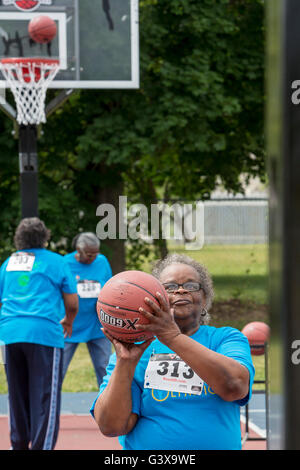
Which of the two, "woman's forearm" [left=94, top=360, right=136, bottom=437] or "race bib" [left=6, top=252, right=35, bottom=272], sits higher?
"race bib" [left=6, top=252, right=35, bottom=272]

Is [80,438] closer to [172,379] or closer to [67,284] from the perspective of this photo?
[67,284]

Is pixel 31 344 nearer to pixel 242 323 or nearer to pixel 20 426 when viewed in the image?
pixel 20 426

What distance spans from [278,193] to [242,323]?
1181cm

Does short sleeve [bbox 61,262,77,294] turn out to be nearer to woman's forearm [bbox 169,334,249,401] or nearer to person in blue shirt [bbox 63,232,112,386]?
person in blue shirt [bbox 63,232,112,386]

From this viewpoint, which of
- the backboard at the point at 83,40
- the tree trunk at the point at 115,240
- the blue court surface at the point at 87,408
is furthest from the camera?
the tree trunk at the point at 115,240

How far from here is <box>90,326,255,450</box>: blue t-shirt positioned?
6.79ft

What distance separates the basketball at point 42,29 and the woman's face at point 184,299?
17.4 feet

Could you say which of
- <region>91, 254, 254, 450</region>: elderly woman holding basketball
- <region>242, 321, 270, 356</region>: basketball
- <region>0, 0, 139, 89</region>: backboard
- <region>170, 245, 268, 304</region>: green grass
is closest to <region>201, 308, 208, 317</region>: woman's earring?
<region>91, 254, 254, 450</region>: elderly woman holding basketball

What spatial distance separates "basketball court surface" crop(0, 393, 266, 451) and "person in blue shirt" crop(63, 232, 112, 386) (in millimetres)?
476

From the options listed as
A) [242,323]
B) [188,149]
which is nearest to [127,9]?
[188,149]

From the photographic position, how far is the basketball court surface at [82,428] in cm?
576

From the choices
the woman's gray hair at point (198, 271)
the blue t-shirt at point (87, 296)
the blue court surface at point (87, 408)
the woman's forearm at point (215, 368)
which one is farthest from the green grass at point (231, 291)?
the woman's forearm at point (215, 368)

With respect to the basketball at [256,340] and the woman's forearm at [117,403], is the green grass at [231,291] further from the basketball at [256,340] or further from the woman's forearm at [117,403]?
the woman's forearm at [117,403]

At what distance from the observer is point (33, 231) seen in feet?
15.8
